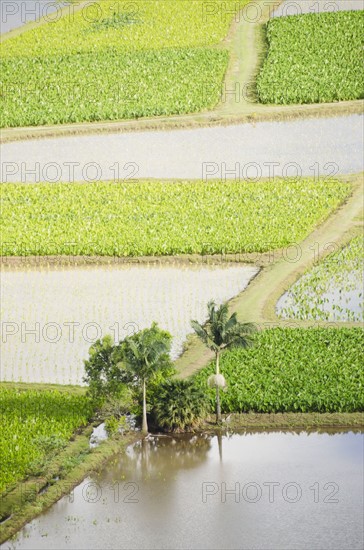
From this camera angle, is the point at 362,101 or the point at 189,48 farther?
the point at 189,48

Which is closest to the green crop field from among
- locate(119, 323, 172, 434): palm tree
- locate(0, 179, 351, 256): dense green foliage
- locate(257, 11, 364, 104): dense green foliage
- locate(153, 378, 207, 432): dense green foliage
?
locate(257, 11, 364, 104): dense green foliage

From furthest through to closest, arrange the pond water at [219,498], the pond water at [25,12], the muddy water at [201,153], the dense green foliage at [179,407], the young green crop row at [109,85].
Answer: the pond water at [25,12] → the young green crop row at [109,85] → the muddy water at [201,153] → the dense green foliage at [179,407] → the pond water at [219,498]

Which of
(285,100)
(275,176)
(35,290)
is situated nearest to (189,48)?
(285,100)

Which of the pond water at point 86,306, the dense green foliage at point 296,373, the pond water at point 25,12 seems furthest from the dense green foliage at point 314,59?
the dense green foliage at point 296,373

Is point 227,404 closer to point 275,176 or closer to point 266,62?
point 275,176

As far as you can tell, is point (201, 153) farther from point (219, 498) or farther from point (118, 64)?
point (219, 498)

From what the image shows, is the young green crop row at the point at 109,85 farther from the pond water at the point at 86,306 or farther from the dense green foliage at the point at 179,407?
the dense green foliage at the point at 179,407

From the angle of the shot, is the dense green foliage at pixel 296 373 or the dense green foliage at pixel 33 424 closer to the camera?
the dense green foliage at pixel 33 424
